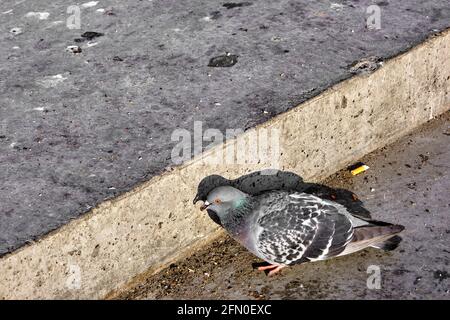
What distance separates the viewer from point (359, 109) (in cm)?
526

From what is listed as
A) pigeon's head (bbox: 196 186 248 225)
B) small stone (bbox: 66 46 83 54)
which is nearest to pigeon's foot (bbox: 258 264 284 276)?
pigeon's head (bbox: 196 186 248 225)

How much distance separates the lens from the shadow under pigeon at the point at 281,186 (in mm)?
4699

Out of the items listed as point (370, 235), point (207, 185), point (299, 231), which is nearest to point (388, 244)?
point (370, 235)

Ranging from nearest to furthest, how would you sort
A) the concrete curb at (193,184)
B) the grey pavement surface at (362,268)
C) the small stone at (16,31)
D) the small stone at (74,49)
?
the concrete curb at (193,184), the grey pavement surface at (362,268), the small stone at (74,49), the small stone at (16,31)

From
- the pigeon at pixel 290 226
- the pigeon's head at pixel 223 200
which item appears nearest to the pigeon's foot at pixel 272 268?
the pigeon at pixel 290 226

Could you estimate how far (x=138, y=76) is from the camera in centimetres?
531

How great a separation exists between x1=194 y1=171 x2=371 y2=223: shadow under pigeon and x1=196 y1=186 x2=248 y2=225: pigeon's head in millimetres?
95

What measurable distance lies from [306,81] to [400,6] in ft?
4.46

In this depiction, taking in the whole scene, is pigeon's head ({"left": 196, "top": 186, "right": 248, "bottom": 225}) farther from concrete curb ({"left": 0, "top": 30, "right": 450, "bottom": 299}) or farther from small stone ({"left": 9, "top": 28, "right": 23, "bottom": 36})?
small stone ({"left": 9, "top": 28, "right": 23, "bottom": 36})

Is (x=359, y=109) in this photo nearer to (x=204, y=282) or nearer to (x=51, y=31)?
(x=204, y=282)

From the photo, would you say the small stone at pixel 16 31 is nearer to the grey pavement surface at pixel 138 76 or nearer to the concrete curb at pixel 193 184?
the grey pavement surface at pixel 138 76

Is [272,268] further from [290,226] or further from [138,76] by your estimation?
[138,76]

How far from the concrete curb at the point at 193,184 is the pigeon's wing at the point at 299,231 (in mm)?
418
